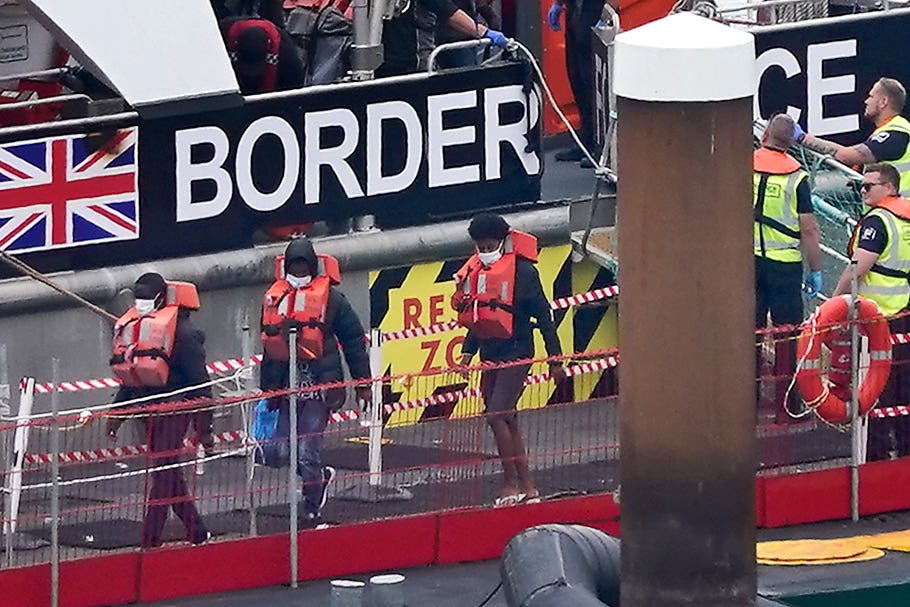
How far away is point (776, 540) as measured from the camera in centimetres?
1459

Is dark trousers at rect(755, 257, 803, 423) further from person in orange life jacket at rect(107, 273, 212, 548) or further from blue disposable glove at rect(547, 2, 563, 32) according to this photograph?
blue disposable glove at rect(547, 2, 563, 32)

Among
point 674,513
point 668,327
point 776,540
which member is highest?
point 668,327

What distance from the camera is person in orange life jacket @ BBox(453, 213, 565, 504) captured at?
14.4 meters

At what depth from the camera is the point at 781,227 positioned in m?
15.5

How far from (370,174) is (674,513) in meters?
7.23

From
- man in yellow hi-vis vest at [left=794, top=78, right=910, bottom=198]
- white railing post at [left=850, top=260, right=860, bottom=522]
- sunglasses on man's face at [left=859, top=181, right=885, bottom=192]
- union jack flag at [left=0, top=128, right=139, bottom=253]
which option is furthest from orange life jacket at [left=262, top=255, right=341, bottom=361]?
man in yellow hi-vis vest at [left=794, top=78, right=910, bottom=198]

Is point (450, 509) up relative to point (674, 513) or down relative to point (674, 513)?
down

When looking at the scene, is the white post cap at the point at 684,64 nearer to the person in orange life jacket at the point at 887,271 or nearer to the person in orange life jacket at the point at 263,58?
the person in orange life jacket at the point at 887,271

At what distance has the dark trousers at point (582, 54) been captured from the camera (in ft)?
61.2

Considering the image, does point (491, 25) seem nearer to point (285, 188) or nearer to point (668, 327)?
point (285, 188)

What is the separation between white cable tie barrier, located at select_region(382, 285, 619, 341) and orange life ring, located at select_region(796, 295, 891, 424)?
2.40 m

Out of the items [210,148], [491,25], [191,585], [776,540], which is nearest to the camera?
[191,585]

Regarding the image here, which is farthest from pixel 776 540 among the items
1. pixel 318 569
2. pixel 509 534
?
pixel 318 569

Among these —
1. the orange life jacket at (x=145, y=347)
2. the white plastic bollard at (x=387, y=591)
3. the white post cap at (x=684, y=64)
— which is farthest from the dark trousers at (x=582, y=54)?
the white post cap at (x=684, y=64)
